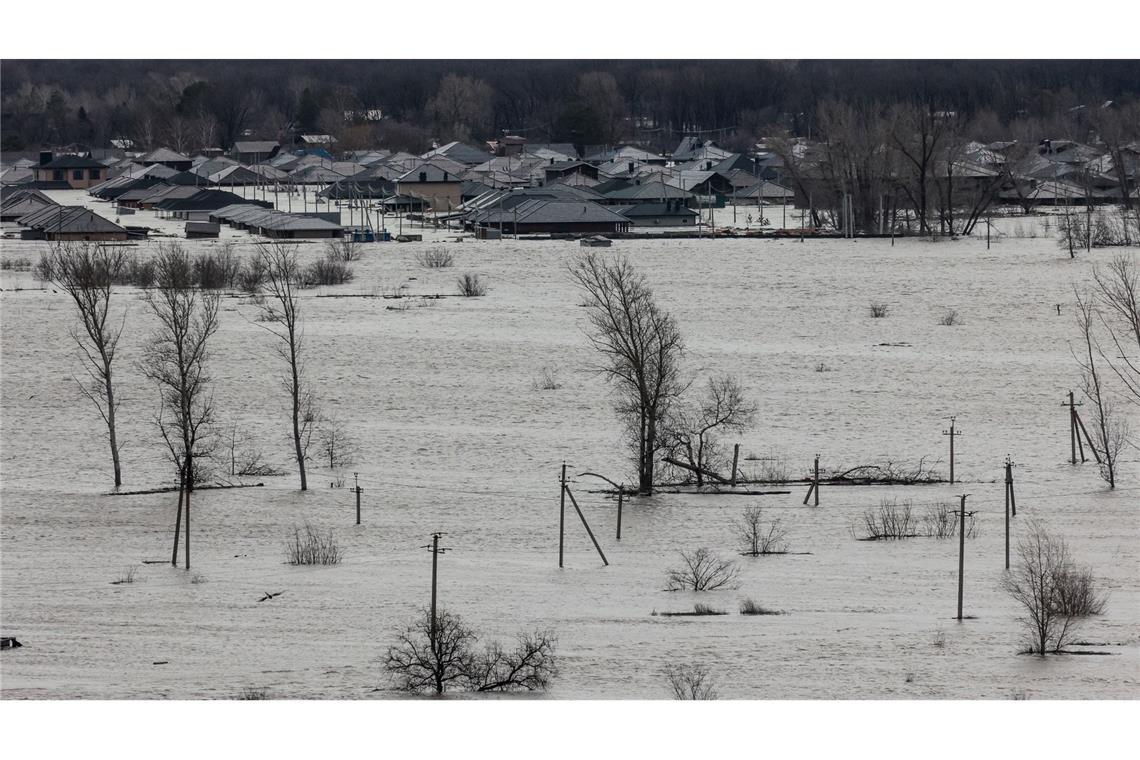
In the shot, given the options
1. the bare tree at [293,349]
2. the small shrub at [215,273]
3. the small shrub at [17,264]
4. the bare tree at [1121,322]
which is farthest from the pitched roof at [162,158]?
the bare tree at [1121,322]

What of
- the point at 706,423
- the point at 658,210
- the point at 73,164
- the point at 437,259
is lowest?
the point at 706,423

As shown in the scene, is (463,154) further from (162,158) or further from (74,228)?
(74,228)

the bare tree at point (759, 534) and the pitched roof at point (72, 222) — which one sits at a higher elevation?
the pitched roof at point (72, 222)

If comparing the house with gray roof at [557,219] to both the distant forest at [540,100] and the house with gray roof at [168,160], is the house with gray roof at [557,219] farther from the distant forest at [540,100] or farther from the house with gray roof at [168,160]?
the distant forest at [540,100]

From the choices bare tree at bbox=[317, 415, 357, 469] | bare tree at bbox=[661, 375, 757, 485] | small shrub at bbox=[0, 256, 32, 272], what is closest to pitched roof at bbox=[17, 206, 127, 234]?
small shrub at bbox=[0, 256, 32, 272]

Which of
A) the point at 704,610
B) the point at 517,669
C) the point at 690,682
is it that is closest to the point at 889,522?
the point at 704,610

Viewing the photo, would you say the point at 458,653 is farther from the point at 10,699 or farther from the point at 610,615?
the point at 10,699

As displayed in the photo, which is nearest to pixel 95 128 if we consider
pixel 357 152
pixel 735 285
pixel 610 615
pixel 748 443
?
pixel 357 152
